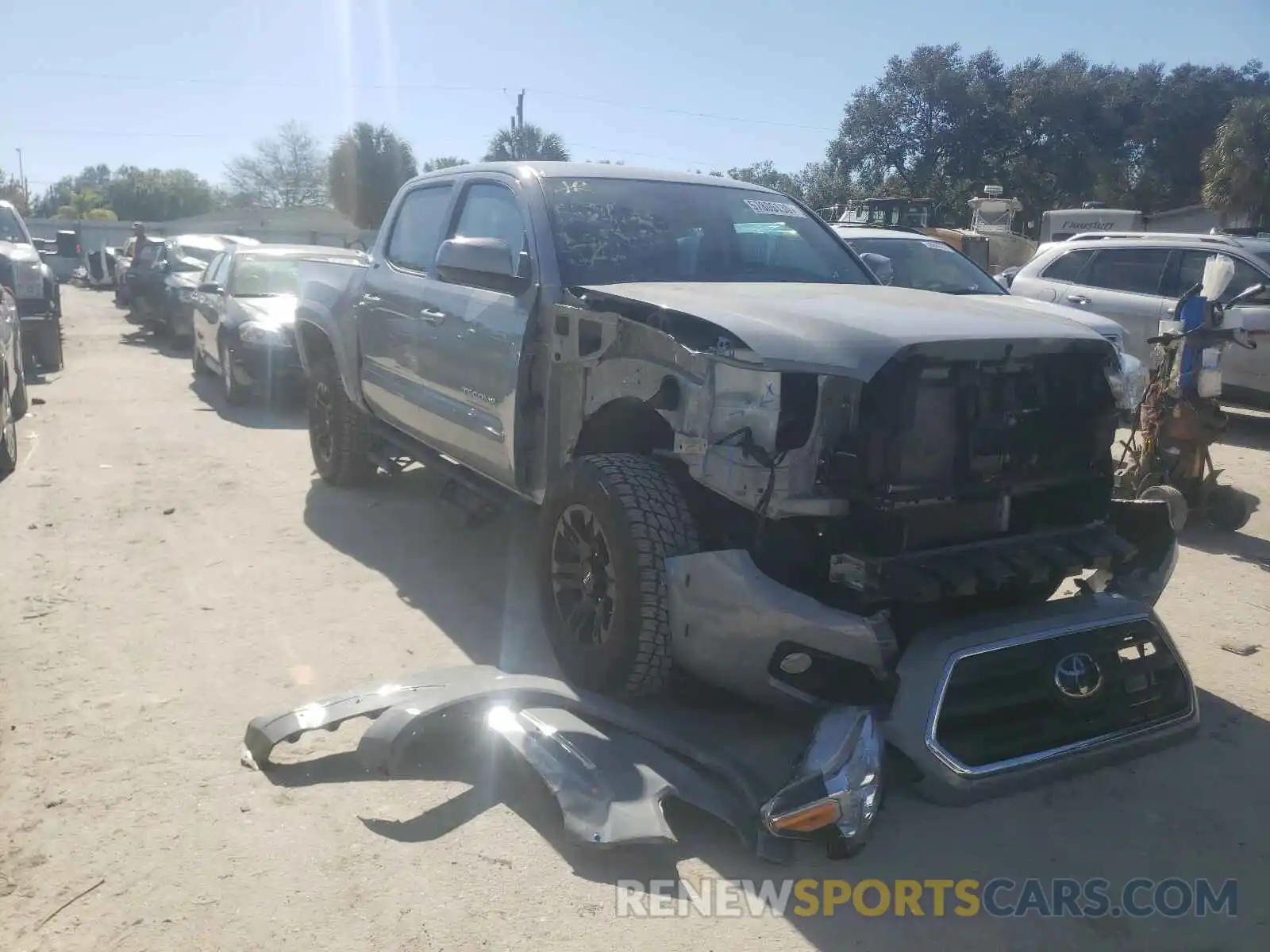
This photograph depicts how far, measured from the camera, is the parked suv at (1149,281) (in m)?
9.43

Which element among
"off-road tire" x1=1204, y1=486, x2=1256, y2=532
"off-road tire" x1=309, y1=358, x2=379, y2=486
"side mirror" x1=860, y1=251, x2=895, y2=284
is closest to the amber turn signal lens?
"side mirror" x1=860, y1=251, x2=895, y2=284

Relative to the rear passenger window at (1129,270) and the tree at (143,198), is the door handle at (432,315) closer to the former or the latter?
the rear passenger window at (1129,270)

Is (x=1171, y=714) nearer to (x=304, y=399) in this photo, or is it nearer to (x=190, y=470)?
(x=190, y=470)

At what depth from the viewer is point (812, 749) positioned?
305 centimetres

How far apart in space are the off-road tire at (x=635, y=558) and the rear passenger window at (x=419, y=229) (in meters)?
2.18

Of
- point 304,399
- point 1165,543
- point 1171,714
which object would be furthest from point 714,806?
point 304,399

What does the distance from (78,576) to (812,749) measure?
396 centimetres

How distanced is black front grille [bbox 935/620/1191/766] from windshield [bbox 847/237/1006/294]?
5.44m

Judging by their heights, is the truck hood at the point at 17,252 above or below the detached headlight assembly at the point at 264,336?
above

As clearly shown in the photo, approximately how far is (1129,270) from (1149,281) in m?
0.25

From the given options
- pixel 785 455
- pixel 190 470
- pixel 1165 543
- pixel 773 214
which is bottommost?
pixel 190 470

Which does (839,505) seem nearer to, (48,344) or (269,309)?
(269,309)

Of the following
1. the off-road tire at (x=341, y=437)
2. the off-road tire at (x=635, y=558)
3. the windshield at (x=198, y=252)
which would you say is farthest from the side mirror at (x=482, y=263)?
the windshield at (x=198, y=252)

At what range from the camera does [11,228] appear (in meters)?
12.3
